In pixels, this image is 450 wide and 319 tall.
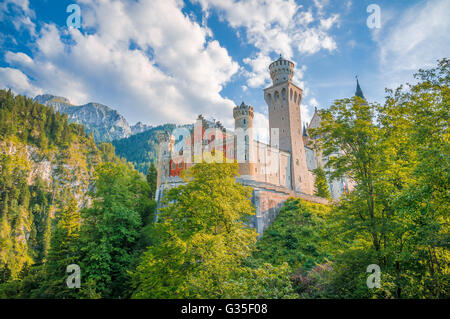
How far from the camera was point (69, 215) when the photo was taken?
2717cm

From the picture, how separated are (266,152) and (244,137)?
6.01 metres

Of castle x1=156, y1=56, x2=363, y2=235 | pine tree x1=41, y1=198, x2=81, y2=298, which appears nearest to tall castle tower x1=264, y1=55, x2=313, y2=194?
castle x1=156, y1=56, x2=363, y2=235

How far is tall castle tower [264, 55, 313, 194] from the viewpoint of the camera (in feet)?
153

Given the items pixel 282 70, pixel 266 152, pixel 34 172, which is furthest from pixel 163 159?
pixel 34 172

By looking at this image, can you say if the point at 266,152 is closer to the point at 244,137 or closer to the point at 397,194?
the point at 244,137

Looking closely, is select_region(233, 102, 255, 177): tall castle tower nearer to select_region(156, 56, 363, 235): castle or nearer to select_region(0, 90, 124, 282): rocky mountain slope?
select_region(156, 56, 363, 235): castle

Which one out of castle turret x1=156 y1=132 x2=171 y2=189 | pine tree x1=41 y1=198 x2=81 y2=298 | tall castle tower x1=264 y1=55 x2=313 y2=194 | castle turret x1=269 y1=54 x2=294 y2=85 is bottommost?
pine tree x1=41 y1=198 x2=81 y2=298

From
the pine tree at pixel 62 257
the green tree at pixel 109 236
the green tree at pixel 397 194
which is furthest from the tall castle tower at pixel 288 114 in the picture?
the pine tree at pixel 62 257

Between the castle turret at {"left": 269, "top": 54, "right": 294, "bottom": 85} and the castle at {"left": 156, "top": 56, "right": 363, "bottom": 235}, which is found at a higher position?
the castle turret at {"left": 269, "top": 54, "right": 294, "bottom": 85}

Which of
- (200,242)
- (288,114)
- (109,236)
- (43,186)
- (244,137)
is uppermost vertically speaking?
(288,114)

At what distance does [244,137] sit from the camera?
37469 millimetres

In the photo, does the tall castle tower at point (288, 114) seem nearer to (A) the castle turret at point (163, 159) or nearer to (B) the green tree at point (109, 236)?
(A) the castle turret at point (163, 159)

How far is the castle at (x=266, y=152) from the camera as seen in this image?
32.3m
